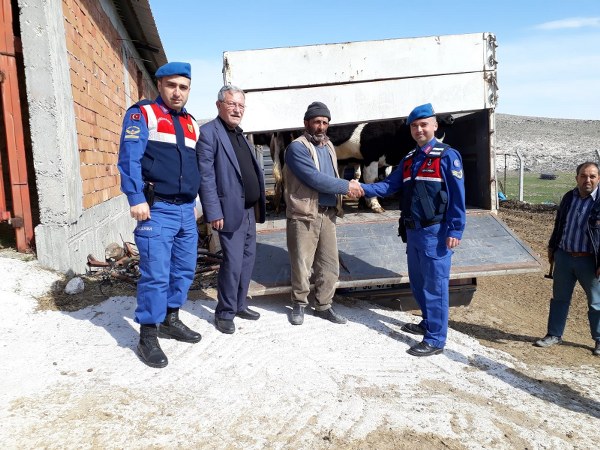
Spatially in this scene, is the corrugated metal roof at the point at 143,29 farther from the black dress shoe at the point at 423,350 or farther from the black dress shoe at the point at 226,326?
the black dress shoe at the point at 423,350

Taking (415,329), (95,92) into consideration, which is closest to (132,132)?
(415,329)

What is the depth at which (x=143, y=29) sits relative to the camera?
8914mm

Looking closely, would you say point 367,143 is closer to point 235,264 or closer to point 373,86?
point 373,86

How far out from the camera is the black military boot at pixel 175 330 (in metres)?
3.56

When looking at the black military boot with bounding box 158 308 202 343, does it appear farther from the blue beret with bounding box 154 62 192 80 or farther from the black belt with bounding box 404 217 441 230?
the black belt with bounding box 404 217 441 230

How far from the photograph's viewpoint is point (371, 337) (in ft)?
13.0

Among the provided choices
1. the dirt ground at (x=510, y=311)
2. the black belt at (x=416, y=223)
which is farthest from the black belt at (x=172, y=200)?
the black belt at (x=416, y=223)

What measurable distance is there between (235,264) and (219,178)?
68cm

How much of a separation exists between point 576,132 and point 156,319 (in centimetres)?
5385

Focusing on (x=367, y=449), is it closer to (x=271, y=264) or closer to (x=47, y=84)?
(x=271, y=264)

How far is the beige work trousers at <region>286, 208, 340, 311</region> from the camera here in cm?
397

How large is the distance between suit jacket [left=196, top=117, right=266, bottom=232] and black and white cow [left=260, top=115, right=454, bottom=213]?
12.4ft

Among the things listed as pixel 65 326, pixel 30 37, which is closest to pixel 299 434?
pixel 65 326

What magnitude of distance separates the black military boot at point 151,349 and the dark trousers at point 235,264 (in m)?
0.66
